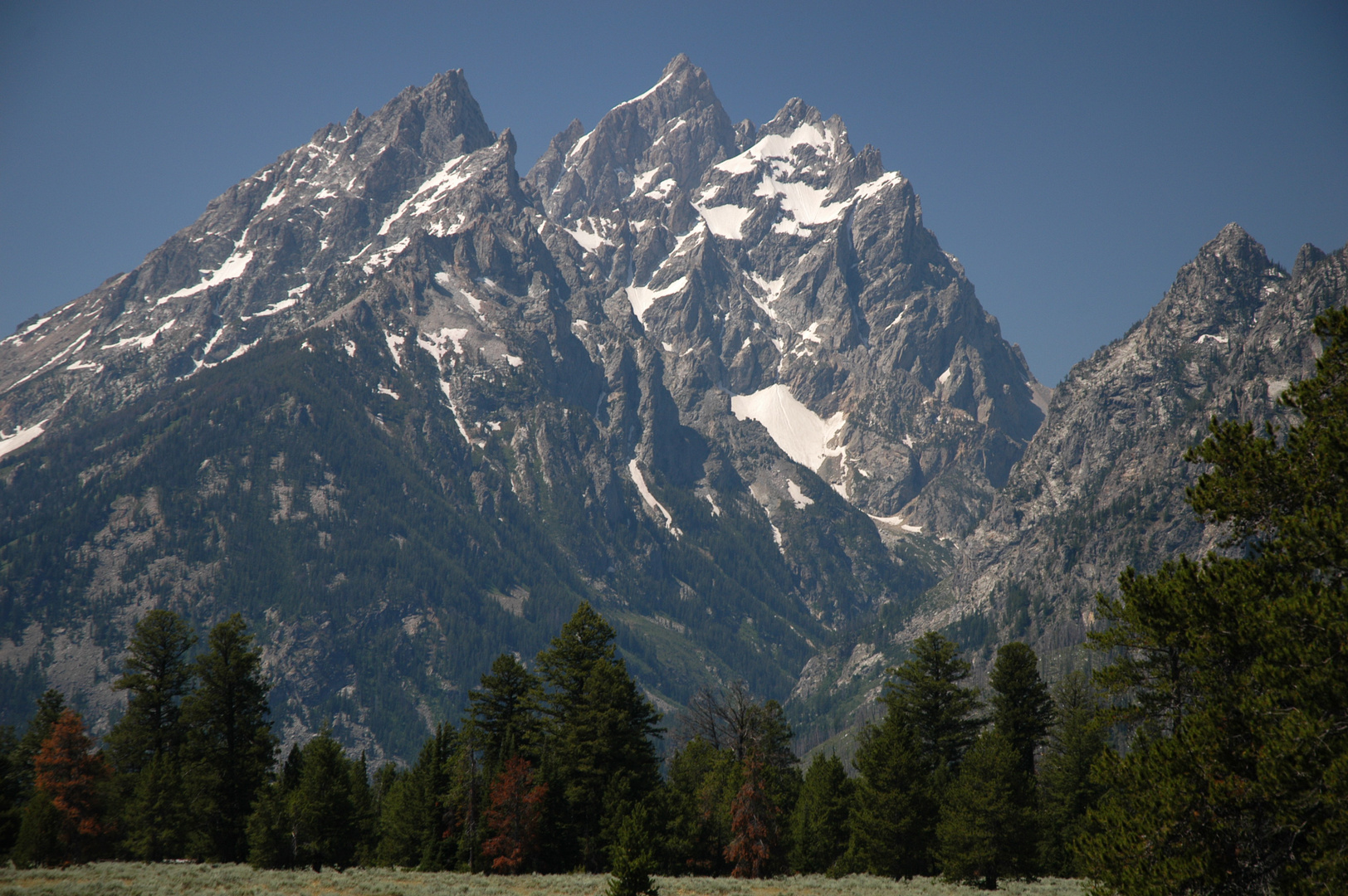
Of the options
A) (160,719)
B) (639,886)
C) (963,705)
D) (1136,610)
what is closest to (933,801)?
(963,705)

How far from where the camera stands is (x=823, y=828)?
55938 millimetres

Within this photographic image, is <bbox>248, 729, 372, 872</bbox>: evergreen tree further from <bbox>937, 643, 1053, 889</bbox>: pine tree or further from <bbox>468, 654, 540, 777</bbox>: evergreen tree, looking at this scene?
<bbox>937, 643, 1053, 889</bbox>: pine tree

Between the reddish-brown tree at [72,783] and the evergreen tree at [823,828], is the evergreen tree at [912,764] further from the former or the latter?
the reddish-brown tree at [72,783]

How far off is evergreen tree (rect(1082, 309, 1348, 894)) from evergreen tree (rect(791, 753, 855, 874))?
36.2 metres

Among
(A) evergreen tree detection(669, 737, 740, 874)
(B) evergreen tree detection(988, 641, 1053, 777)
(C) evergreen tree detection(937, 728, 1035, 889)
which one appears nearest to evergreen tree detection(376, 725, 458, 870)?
(A) evergreen tree detection(669, 737, 740, 874)

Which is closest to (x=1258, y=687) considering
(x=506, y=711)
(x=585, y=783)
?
(x=585, y=783)

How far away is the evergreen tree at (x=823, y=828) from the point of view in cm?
5591

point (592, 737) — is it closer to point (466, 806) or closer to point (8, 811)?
point (466, 806)

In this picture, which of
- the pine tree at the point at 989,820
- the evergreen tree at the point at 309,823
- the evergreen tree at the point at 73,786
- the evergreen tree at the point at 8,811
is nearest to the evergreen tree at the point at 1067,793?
the pine tree at the point at 989,820

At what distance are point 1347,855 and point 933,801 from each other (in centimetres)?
3243

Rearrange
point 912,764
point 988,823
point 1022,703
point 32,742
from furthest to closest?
point 32,742
point 1022,703
point 912,764
point 988,823

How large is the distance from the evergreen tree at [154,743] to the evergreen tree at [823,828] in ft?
123

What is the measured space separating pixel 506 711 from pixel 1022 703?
31705 mm

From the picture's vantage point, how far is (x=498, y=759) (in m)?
49.7
